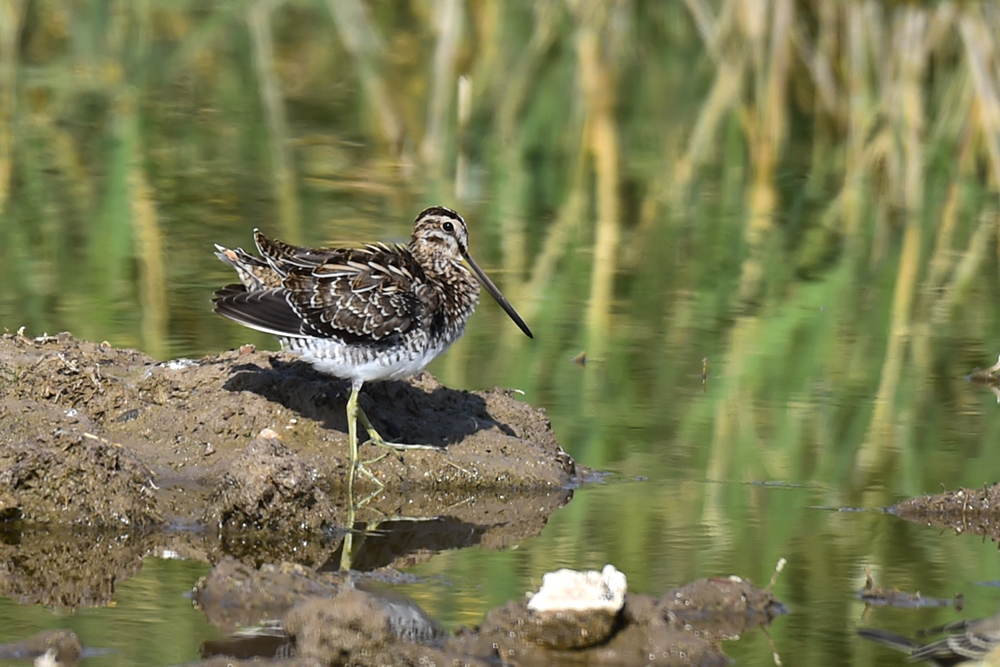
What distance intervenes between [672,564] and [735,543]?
1.24ft

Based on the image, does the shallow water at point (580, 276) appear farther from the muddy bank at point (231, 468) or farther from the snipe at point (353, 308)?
the snipe at point (353, 308)

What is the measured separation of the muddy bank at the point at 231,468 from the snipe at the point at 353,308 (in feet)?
0.62

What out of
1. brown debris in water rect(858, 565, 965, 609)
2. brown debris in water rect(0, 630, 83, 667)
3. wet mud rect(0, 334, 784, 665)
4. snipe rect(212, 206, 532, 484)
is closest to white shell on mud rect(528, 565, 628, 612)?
wet mud rect(0, 334, 784, 665)

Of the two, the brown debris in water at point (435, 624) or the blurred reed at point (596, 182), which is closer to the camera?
the brown debris in water at point (435, 624)

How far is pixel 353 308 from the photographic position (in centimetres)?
749

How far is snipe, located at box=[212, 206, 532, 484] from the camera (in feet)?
24.1

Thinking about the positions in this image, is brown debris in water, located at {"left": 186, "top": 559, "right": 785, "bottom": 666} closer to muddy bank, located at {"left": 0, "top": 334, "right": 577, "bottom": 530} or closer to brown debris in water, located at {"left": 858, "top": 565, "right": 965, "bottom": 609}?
brown debris in water, located at {"left": 858, "top": 565, "right": 965, "bottom": 609}

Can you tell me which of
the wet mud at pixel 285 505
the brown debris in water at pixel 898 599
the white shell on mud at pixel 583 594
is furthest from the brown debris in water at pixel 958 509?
the white shell on mud at pixel 583 594

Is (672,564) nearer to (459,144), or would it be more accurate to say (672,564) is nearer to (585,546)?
(585,546)

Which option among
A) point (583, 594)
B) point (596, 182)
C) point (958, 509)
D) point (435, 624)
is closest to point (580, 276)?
point (596, 182)

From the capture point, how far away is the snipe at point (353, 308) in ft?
24.1

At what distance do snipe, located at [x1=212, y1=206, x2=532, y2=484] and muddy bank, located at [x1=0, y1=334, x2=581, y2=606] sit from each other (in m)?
0.19

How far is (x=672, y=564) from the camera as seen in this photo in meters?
6.31

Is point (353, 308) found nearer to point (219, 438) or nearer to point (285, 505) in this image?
point (219, 438)
